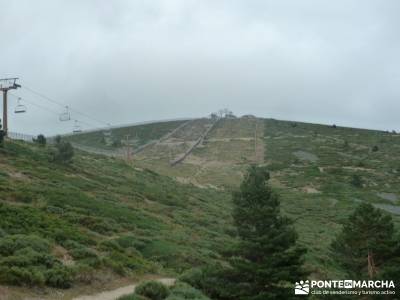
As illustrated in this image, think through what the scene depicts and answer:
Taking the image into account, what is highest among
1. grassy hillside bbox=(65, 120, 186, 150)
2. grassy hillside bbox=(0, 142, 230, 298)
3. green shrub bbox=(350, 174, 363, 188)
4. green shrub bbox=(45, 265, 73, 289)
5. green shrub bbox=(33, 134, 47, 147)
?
grassy hillside bbox=(65, 120, 186, 150)

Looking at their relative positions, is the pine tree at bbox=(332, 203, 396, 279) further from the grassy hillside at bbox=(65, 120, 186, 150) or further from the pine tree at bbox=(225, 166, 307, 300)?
the grassy hillside at bbox=(65, 120, 186, 150)

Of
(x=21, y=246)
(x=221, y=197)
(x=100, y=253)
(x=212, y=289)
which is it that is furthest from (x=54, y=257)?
(x=221, y=197)

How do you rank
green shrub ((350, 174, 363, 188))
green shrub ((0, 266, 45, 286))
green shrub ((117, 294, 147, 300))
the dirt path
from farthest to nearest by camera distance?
green shrub ((350, 174, 363, 188))
the dirt path
green shrub ((117, 294, 147, 300))
green shrub ((0, 266, 45, 286))

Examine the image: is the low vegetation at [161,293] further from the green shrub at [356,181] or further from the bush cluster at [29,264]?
the green shrub at [356,181]

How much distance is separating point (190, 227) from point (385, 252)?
14368 mm

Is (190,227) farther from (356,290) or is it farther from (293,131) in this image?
(293,131)

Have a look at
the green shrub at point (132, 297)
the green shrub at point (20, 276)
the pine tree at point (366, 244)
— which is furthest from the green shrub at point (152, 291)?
the pine tree at point (366, 244)

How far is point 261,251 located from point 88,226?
11338 millimetres

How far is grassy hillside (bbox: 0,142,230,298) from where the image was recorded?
17703mm

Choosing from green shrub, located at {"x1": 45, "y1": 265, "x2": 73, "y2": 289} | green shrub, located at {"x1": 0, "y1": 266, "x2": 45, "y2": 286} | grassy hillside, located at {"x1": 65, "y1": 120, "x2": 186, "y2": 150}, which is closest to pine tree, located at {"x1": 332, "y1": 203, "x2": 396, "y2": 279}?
green shrub, located at {"x1": 45, "y1": 265, "x2": 73, "y2": 289}

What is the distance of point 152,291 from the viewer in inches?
650

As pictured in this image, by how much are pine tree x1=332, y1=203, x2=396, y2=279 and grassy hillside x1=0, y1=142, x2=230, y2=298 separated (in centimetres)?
629

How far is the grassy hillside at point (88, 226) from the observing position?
17.7 meters

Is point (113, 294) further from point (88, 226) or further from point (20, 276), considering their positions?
point (88, 226)
